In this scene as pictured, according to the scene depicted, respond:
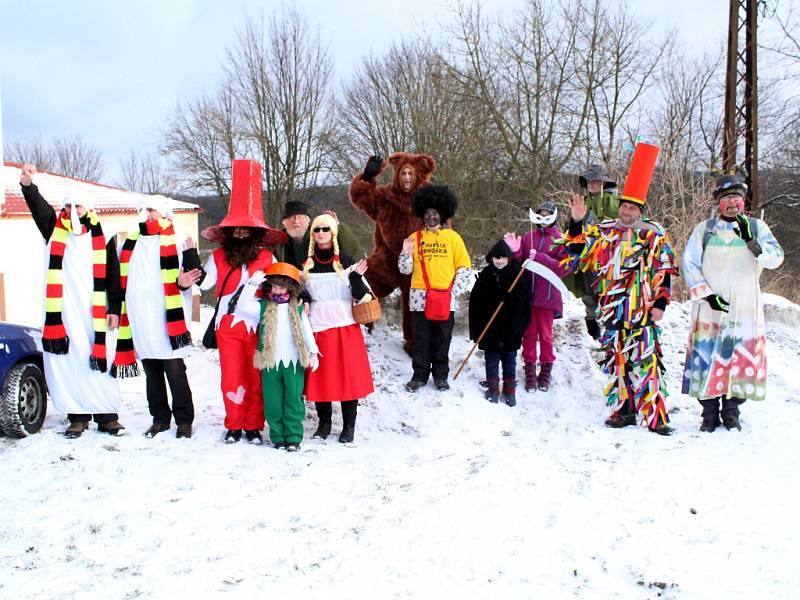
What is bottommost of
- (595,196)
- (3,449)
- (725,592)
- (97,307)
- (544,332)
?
(725,592)

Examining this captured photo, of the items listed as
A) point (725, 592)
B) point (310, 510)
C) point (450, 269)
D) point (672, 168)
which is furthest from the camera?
point (672, 168)

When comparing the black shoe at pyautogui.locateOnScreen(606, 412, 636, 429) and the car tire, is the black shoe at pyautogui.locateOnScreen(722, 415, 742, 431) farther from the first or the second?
the car tire

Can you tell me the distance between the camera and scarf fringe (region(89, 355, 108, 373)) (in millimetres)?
5480

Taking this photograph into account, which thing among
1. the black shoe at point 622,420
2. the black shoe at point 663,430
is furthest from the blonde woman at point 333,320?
the black shoe at point 663,430

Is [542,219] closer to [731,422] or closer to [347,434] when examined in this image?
[731,422]

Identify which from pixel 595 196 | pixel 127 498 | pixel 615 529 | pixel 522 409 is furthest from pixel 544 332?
pixel 127 498

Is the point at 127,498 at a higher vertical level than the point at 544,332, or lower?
lower

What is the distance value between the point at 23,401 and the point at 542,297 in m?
4.67

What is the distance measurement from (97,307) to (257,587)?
314 cm

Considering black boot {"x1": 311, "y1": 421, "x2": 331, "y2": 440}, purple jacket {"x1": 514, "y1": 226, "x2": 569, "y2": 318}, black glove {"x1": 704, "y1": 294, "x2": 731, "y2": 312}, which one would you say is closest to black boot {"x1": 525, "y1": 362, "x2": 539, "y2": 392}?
purple jacket {"x1": 514, "y1": 226, "x2": 569, "y2": 318}

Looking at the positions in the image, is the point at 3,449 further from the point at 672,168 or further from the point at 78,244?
the point at 672,168

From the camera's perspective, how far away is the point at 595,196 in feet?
24.3

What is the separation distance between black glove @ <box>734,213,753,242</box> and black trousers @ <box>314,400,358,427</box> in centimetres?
346

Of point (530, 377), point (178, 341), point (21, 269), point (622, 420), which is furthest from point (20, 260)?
point (622, 420)
